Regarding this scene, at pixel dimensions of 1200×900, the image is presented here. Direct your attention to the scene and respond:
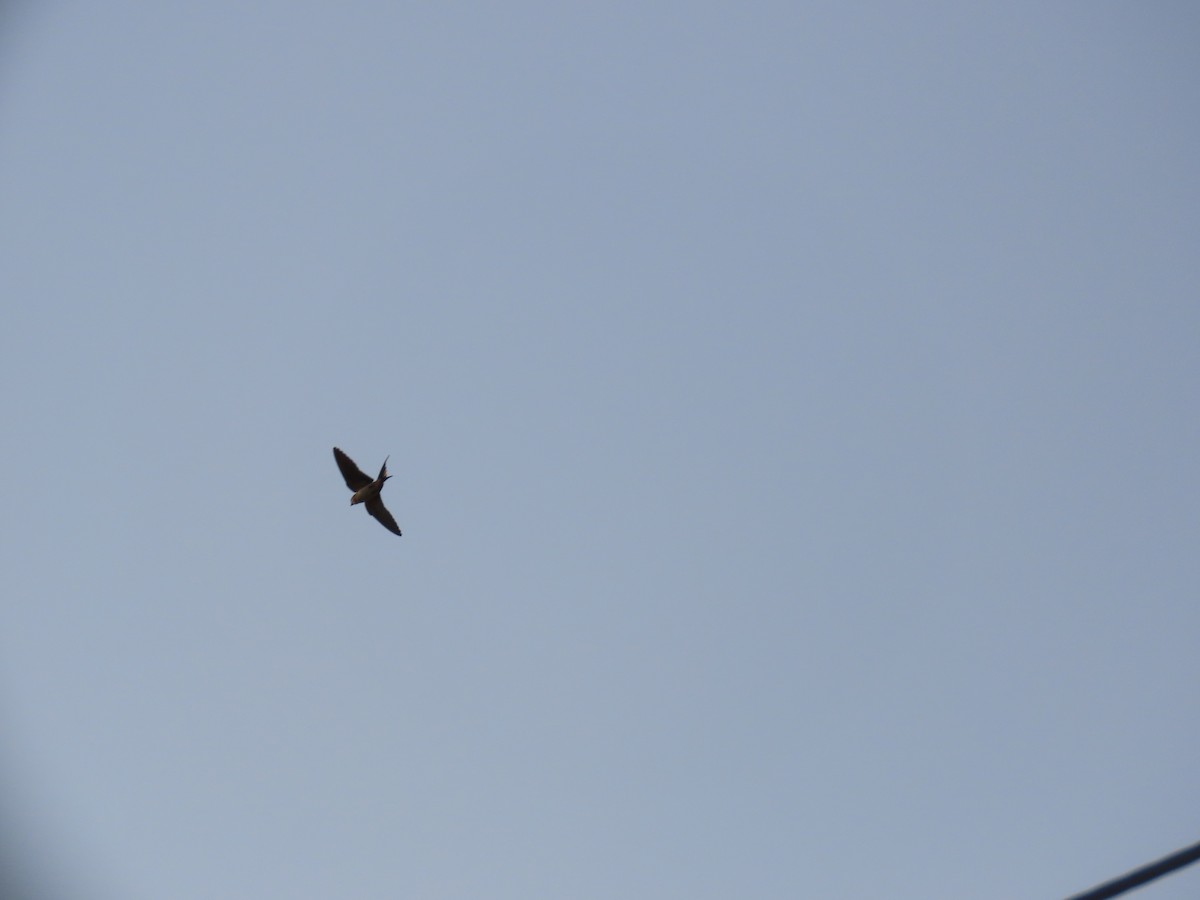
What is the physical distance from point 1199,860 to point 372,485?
66.0 ft

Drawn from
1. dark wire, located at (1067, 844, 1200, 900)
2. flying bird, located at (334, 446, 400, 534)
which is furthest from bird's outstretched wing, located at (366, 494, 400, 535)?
dark wire, located at (1067, 844, 1200, 900)

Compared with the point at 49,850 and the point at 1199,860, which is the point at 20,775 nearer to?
the point at 49,850

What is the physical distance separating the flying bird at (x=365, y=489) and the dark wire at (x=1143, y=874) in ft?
65.0

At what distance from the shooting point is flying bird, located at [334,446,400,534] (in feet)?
69.1

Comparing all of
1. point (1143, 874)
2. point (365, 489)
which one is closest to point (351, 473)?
point (365, 489)

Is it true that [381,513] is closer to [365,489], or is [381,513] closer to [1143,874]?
[365,489]

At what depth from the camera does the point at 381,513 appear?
71.4 ft

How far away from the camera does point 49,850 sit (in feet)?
273

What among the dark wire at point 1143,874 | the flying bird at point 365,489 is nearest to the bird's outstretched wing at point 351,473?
the flying bird at point 365,489

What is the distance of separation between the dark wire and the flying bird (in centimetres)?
1981

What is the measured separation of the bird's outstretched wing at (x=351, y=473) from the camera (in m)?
21.4

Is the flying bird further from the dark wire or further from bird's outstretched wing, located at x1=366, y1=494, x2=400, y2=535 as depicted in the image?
the dark wire

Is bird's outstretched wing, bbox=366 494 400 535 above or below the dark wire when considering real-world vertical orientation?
above

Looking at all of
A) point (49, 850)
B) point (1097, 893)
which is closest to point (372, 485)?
point (1097, 893)
